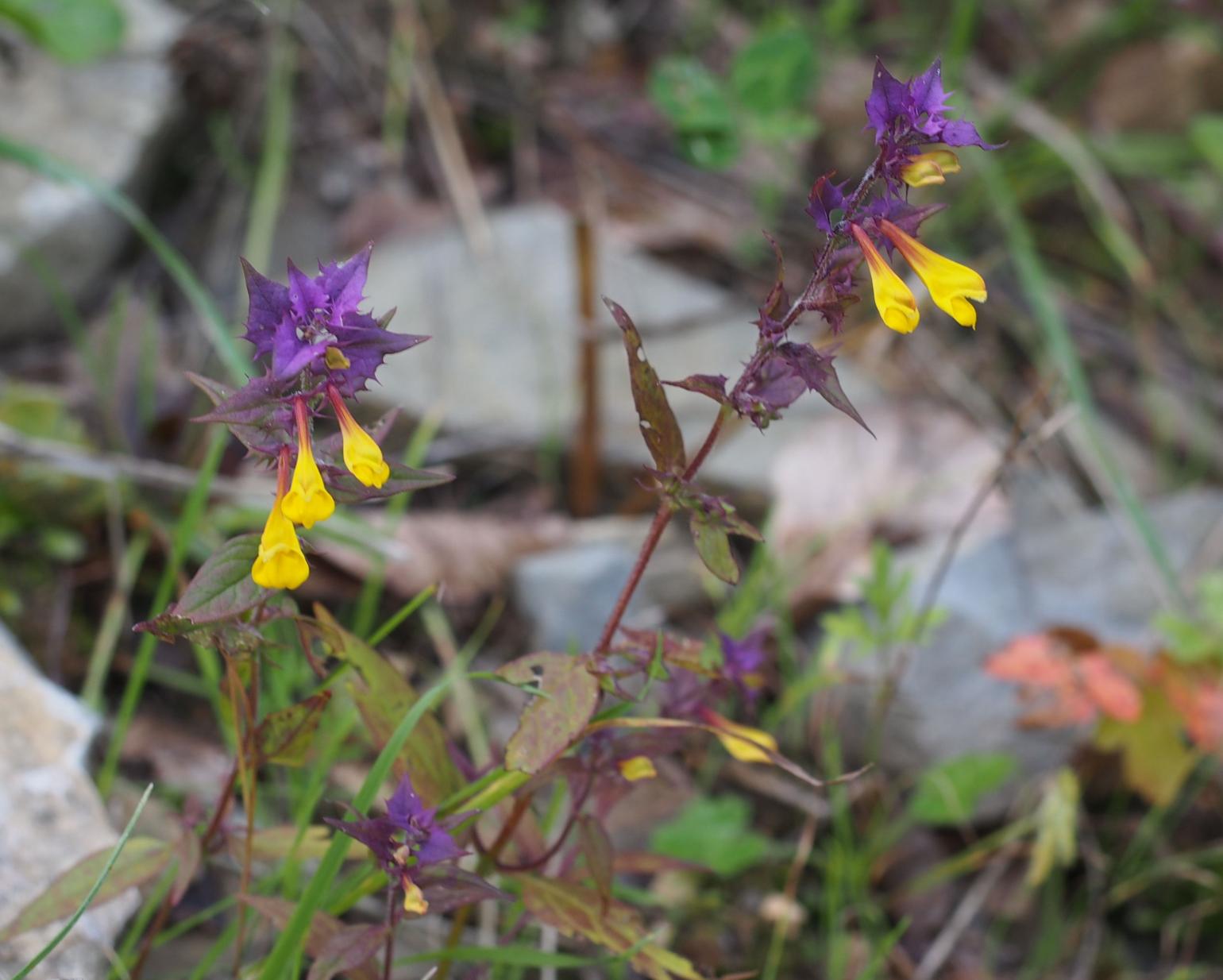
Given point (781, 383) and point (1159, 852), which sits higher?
point (781, 383)

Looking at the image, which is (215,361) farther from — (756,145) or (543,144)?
(756,145)

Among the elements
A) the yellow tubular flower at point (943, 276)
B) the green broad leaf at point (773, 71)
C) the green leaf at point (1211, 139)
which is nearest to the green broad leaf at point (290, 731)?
the yellow tubular flower at point (943, 276)

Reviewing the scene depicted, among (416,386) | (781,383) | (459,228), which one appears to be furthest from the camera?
(459,228)

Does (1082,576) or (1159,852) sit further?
(1082,576)

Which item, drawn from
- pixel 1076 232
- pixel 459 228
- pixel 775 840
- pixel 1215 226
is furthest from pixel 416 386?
pixel 1215 226

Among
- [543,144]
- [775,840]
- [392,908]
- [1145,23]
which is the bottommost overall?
[775,840]

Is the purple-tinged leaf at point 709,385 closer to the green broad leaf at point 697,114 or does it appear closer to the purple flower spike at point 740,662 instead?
the purple flower spike at point 740,662

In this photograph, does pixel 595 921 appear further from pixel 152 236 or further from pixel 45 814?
pixel 152 236
